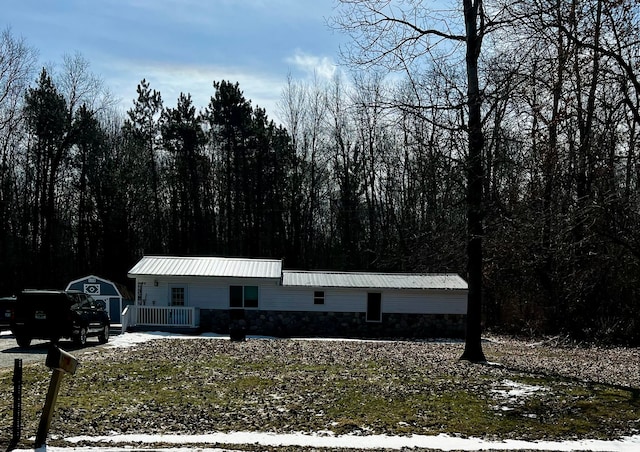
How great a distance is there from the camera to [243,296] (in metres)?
26.0

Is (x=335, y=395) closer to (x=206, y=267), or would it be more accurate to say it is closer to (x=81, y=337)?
(x=81, y=337)

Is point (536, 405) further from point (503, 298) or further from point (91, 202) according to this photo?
point (91, 202)

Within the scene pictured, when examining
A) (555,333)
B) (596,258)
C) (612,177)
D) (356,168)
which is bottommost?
(555,333)

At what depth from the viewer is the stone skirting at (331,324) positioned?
84.0ft

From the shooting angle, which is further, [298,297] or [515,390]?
[298,297]

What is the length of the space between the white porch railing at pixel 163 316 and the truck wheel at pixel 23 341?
663cm

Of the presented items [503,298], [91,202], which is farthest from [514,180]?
[91,202]

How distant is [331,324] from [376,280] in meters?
2.97

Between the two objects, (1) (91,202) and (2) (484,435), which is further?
(1) (91,202)

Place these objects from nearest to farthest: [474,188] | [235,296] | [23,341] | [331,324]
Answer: [474,188], [23,341], [331,324], [235,296]

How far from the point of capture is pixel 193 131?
39.7m

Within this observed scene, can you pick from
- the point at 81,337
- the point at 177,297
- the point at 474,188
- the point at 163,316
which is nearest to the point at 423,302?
the point at 177,297

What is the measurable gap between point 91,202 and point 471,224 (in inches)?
1214

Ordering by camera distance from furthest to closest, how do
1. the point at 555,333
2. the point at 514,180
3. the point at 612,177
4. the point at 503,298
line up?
the point at 503,298
the point at 555,333
the point at 514,180
the point at 612,177
